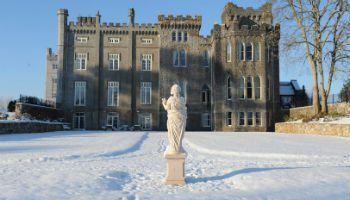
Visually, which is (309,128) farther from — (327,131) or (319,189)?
(319,189)

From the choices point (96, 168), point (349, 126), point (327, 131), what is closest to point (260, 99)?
point (327, 131)

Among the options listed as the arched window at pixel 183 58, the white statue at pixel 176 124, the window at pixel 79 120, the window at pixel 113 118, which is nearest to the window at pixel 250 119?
the arched window at pixel 183 58

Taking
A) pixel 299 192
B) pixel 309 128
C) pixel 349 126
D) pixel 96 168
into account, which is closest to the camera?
pixel 299 192

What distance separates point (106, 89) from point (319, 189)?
33844mm

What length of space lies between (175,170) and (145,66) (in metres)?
32.3

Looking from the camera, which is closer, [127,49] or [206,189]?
[206,189]

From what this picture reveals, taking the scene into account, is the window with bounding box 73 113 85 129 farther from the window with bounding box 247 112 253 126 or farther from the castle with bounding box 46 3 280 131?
the window with bounding box 247 112 253 126

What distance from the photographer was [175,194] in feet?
23.0

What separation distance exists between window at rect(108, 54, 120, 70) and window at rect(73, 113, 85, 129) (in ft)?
20.1

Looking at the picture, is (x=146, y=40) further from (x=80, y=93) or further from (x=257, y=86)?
(x=257, y=86)

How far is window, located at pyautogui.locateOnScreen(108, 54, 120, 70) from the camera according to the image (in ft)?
130

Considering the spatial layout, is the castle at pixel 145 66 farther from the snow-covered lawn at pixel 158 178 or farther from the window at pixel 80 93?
the snow-covered lawn at pixel 158 178

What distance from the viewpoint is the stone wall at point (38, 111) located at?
28.4 metres

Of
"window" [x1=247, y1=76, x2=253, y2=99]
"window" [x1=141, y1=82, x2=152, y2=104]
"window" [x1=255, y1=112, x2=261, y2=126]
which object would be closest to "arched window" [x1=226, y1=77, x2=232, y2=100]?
"window" [x1=247, y1=76, x2=253, y2=99]
